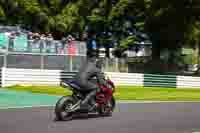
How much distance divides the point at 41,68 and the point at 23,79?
1.99m

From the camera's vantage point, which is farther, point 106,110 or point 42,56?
point 42,56

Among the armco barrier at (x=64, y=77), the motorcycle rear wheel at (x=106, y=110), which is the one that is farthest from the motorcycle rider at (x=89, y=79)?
the armco barrier at (x=64, y=77)

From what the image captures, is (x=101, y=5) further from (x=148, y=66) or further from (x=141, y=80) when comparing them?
(x=141, y=80)

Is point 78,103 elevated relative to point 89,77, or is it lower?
lower

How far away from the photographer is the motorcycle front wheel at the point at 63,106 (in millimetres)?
12797

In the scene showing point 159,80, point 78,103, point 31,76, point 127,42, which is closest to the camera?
point 78,103

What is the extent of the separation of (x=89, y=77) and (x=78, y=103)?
0.75m

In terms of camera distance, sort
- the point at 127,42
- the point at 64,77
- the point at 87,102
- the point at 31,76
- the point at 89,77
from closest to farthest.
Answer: the point at 87,102, the point at 89,77, the point at 31,76, the point at 64,77, the point at 127,42

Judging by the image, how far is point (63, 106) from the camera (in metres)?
12.8

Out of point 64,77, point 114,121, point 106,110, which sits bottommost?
point 114,121

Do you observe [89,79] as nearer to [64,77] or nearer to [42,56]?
[64,77]

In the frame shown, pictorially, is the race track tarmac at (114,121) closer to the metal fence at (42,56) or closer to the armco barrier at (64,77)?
the armco barrier at (64,77)

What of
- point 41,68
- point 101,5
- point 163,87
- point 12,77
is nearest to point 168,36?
point 101,5

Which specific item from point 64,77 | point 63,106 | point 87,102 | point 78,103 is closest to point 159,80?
point 64,77
